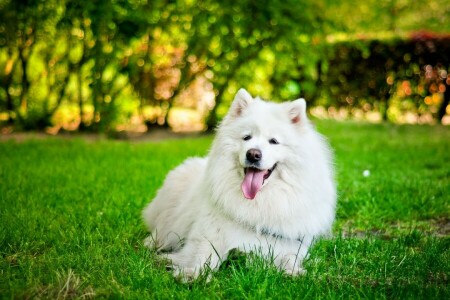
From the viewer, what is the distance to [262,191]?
373cm

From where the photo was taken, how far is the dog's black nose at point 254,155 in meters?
3.52

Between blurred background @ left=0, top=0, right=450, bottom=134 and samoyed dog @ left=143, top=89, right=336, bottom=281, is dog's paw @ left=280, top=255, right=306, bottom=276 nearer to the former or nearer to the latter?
samoyed dog @ left=143, top=89, right=336, bottom=281

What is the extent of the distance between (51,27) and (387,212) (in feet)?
20.2

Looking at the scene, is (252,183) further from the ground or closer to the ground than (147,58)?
closer to the ground

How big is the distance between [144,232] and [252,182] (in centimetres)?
133

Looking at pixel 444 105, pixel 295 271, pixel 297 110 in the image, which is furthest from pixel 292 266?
pixel 444 105

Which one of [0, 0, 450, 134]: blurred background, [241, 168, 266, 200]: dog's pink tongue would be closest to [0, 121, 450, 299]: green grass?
[241, 168, 266, 200]: dog's pink tongue

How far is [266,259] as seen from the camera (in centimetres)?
361

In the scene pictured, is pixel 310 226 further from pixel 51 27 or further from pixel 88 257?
pixel 51 27

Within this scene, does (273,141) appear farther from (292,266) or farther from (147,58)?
(147,58)

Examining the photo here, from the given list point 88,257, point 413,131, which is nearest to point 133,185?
point 88,257

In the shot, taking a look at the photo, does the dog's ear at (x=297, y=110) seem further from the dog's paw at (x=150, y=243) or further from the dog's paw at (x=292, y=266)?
the dog's paw at (x=150, y=243)

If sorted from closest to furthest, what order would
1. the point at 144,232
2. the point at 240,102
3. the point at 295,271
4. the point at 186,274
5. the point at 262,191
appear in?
1. the point at 186,274
2. the point at 295,271
3. the point at 262,191
4. the point at 240,102
5. the point at 144,232

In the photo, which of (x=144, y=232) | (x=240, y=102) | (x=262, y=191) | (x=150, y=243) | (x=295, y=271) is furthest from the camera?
(x=144, y=232)
